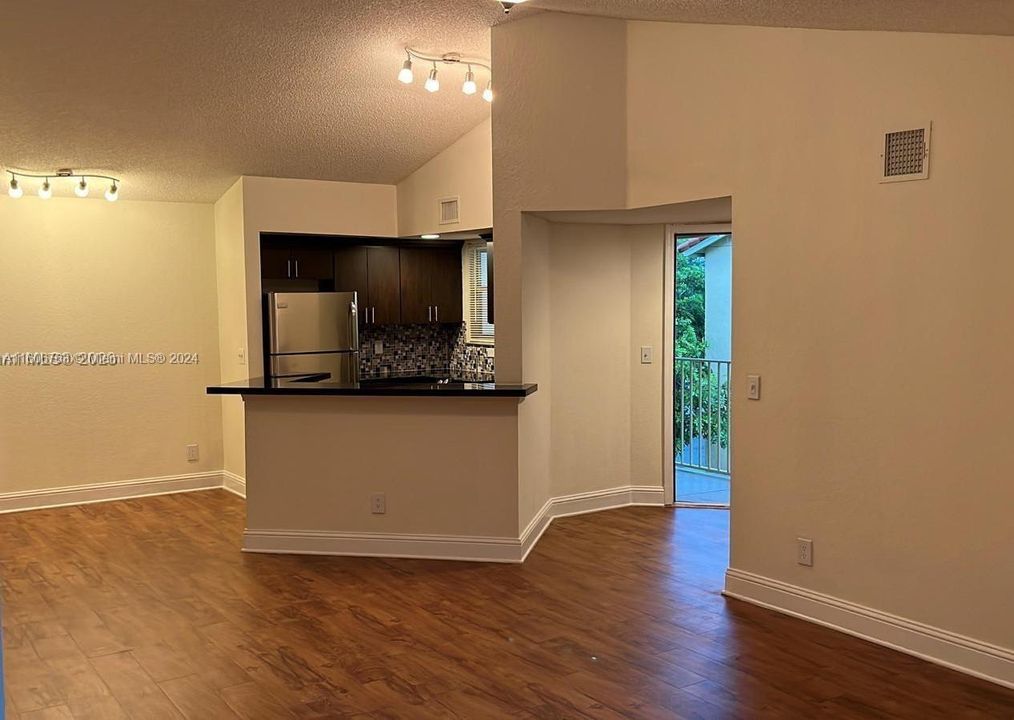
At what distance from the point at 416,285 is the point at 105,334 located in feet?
8.17

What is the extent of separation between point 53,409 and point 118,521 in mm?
1185

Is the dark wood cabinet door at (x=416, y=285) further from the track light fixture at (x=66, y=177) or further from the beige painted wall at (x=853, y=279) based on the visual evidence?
the beige painted wall at (x=853, y=279)

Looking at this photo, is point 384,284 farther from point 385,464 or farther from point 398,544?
point 398,544

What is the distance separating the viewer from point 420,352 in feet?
26.2

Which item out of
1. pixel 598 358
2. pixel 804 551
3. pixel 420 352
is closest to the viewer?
pixel 804 551

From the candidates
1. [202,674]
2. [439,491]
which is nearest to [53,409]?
[439,491]

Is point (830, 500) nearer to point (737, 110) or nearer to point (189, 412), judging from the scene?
point (737, 110)

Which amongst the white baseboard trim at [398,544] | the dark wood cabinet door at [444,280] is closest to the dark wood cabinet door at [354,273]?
the dark wood cabinet door at [444,280]

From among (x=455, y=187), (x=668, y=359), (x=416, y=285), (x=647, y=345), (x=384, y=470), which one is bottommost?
(x=384, y=470)

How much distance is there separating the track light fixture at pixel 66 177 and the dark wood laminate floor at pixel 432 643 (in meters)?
2.50

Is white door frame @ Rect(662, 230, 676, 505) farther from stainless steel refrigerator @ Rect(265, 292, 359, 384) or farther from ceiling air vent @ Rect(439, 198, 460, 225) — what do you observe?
stainless steel refrigerator @ Rect(265, 292, 359, 384)

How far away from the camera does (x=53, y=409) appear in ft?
22.5

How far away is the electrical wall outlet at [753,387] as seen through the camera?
14.1 ft

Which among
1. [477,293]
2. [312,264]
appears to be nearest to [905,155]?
[477,293]
